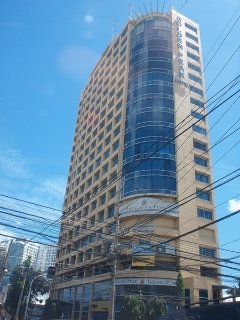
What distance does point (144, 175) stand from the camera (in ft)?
144

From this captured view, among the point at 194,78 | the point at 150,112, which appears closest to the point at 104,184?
the point at 150,112

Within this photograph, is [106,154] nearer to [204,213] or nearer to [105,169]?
[105,169]

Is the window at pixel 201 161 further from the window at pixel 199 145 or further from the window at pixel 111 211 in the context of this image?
Result: the window at pixel 111 211

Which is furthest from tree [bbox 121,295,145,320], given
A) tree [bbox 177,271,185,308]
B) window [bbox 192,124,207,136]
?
window [bbox 192,124,207,136]

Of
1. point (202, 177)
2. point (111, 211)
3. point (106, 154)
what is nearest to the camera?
point (202, 177)

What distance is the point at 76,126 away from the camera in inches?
3091

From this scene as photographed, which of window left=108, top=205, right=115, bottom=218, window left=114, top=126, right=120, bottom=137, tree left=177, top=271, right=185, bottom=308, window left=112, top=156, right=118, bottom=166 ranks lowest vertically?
tree left=177, top=271, right=185, bottom=308

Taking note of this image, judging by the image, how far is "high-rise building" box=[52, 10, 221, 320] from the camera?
3853 centimetres

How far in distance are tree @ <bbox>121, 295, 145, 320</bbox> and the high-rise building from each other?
3.86 m

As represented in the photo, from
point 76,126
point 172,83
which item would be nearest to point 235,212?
point 172,83

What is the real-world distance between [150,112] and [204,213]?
53.1 ft

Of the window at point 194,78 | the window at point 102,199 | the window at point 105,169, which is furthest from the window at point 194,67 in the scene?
the window at point 102,199

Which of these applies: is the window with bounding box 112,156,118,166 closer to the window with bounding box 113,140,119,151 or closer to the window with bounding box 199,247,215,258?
the window with bounding box 113,140,119,151

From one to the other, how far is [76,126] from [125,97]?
2555cm
